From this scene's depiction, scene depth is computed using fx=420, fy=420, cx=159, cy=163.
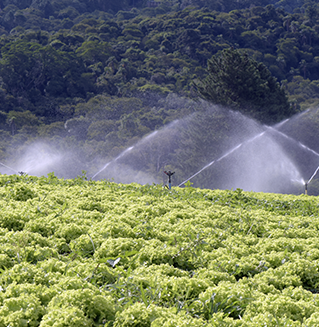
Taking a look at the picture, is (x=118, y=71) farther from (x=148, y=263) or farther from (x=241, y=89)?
(x=148, y=263)

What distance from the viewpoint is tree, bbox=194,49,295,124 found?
3300 centimetres

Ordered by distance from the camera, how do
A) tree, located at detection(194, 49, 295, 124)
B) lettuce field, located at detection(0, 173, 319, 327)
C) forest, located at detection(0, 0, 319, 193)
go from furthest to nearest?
forest, located at detection(0, 0, 319, 193), tree, located at detection(194, 49, 295, 124), lettuce field, located at detection(0, 173, 319, 327)

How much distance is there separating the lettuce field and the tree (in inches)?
1113

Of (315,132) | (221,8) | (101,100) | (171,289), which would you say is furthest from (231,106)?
(221,8)

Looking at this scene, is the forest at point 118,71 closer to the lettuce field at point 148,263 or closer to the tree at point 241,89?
the tree at point 241,89

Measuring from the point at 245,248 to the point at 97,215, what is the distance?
68.1 inches

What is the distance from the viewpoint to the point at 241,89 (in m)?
32.9

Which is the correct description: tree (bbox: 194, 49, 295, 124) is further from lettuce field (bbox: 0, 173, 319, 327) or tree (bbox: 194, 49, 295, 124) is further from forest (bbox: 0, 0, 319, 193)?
lettuce field (bbox: 0, 173, 319, 327)

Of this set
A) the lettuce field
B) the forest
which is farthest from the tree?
the lettuce field

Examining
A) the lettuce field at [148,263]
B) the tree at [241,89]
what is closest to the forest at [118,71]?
the tree at [241,89]

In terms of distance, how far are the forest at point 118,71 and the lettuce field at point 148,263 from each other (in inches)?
1116

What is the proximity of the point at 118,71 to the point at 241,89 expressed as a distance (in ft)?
111

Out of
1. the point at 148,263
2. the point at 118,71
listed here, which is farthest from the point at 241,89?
the point at 118,71

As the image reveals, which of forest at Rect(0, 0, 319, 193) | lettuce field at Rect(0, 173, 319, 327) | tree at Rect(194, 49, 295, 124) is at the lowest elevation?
forest at Rect(0, 0, 319, 193)
